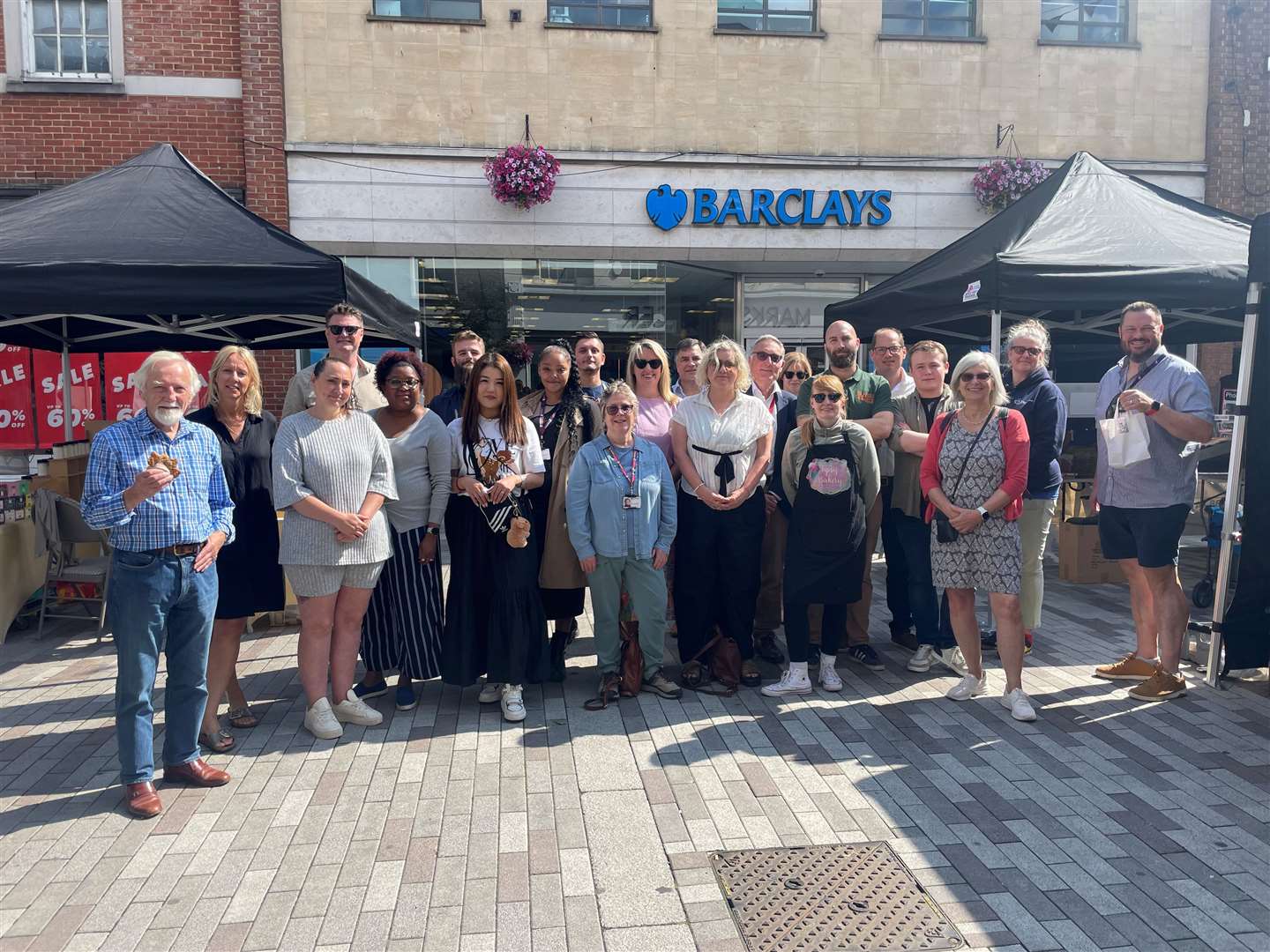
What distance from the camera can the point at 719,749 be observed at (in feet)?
14.4

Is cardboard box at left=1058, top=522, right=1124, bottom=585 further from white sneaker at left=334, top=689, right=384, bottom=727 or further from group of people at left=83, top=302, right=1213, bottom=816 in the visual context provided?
white sneaker at left=334, top=689, right=384, bottom=727

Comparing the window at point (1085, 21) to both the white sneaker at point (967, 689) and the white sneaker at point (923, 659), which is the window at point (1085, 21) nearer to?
the white sneaker at point (923, 659)

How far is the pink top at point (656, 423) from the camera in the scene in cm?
539

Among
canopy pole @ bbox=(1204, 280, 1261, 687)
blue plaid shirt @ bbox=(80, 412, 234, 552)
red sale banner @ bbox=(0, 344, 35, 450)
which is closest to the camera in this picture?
blue plaid shirt @ bbox=(80, 412, 234, 552)

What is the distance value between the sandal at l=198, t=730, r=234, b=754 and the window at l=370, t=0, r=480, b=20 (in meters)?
9.70

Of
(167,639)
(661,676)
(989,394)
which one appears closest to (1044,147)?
(989,394)

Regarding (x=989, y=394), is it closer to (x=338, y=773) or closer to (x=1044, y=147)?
(x=338, y=773)

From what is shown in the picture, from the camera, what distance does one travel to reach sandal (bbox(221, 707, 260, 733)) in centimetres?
475

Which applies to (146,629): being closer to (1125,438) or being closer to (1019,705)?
(1019,705)

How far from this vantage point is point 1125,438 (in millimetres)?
5031

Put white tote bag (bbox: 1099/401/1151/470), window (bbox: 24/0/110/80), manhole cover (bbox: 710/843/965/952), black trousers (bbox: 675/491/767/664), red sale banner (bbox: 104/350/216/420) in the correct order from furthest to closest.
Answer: red sale banner (bbox: 104/350/216/420)
window (bbox: 24/0/110/80)
black trousers (bbox: 675/491/767/664)
white tote bag (bbox: 1099/401/1151/470)
manhole cover (bbox: 710/843/965/952)

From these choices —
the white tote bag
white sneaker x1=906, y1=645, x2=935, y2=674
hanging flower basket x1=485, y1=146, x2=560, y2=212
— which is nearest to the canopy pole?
the white tote bag

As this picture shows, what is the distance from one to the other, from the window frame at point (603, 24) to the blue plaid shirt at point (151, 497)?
A: 939 centimetres

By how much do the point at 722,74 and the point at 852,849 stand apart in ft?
35.2
